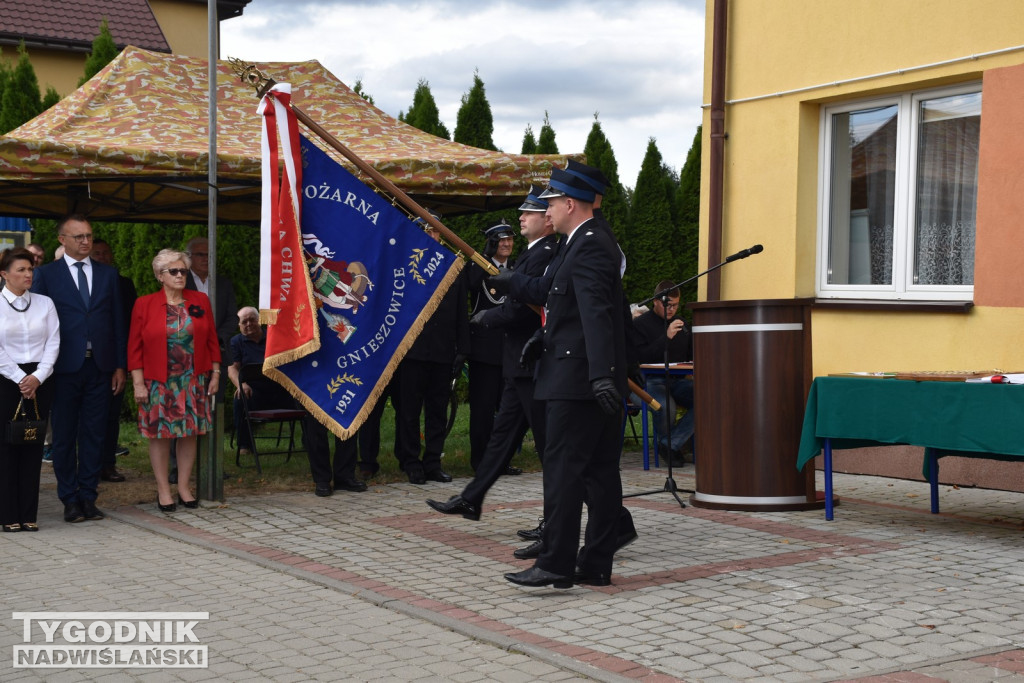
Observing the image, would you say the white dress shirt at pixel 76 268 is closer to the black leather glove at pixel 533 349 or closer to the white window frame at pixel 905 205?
the black leather glove at pixel 533 349

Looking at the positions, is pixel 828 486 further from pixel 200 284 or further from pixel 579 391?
pixel 200 284

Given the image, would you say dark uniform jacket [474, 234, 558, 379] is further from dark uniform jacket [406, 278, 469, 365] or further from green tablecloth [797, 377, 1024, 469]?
dark uniform jacket [406, 278, 469, 365]

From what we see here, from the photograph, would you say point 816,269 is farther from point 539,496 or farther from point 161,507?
point 161,507

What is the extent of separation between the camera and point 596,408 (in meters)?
6.25

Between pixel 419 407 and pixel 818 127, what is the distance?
4.57 metres

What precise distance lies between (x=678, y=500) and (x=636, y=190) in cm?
1079

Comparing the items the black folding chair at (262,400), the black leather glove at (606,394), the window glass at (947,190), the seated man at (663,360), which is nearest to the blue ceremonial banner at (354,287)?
the black folding chair at (262,400)

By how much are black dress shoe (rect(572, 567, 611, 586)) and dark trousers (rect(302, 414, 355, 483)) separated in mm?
3736

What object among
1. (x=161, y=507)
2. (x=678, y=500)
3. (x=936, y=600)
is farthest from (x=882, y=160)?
(x=161, y=507)

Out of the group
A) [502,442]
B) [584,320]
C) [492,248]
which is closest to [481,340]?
[492,248]

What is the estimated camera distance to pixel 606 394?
5.96m

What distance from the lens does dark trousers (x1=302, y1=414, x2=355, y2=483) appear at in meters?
9.73

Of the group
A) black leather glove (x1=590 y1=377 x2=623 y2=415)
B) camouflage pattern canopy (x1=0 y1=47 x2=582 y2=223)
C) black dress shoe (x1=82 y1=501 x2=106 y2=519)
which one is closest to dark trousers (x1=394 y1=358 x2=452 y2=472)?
camouflage pattern canopy (x1=0 y1=47 x2=582 y2=223)

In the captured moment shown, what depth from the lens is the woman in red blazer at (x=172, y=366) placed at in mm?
8859
